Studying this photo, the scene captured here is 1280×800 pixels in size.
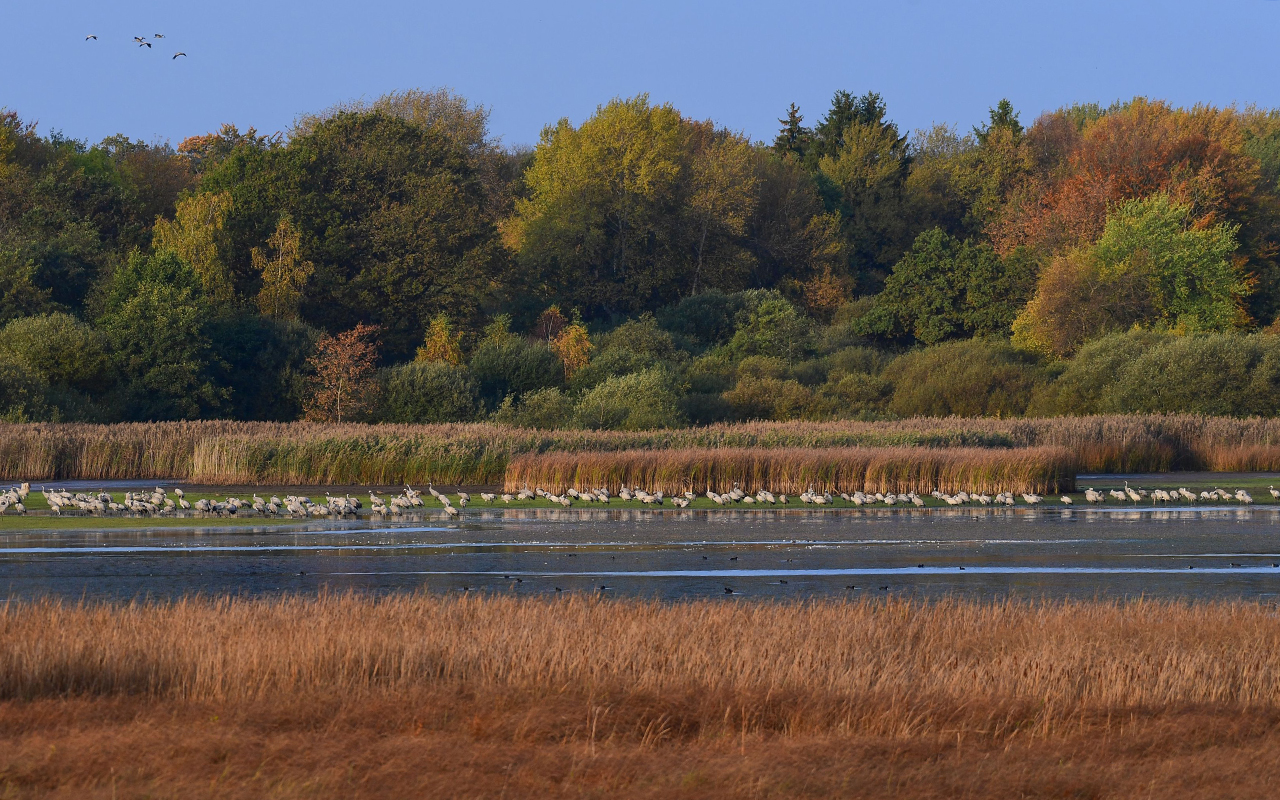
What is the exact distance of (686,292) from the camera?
75.5 m

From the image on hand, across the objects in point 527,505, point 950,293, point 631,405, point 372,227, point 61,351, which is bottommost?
point 527,505

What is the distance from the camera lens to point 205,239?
2387 inches

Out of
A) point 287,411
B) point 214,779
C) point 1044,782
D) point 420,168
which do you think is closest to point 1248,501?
point 1044,782

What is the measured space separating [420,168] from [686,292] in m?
16.2

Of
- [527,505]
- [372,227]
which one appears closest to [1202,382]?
[527,505]

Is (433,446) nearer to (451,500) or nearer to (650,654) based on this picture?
(451,500)

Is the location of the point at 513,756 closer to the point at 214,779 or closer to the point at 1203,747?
the point at 214,779

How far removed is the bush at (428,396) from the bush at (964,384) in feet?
55.9

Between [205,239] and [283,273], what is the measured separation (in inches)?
135

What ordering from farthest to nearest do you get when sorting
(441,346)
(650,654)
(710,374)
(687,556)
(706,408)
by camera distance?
(441,346), (710,374), (706,408), (687,556), (650,654)

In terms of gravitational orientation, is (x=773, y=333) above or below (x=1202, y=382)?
above

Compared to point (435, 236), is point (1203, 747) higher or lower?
lower

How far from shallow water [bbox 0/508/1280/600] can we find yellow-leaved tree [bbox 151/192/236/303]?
33470 mm

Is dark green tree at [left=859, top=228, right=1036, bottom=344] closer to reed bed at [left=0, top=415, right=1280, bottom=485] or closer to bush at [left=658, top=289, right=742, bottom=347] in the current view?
bush at [left=658, top=289, right=742, bottom=347]
